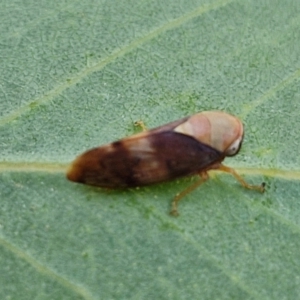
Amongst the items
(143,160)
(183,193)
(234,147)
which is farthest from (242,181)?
(143,160)

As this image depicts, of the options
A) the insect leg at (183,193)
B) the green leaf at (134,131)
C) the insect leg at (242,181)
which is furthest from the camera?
the insect leg at (242,181)

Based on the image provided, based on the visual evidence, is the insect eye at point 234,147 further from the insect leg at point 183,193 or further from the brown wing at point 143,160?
the insect leg at point 183,193

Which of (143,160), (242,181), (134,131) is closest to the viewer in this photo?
(143,160)

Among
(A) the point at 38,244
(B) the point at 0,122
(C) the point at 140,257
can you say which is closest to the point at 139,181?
(C) the point at 140,257

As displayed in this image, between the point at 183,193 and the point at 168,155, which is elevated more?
the point at 168,155

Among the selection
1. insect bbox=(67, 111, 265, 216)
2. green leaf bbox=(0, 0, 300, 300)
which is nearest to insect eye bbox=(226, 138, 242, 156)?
insect bbox=(67, 111, 265, 216)

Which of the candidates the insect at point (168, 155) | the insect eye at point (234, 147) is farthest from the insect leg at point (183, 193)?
the insect eye at point (234, 147)

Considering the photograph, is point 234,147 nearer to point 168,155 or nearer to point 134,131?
point 168,155
